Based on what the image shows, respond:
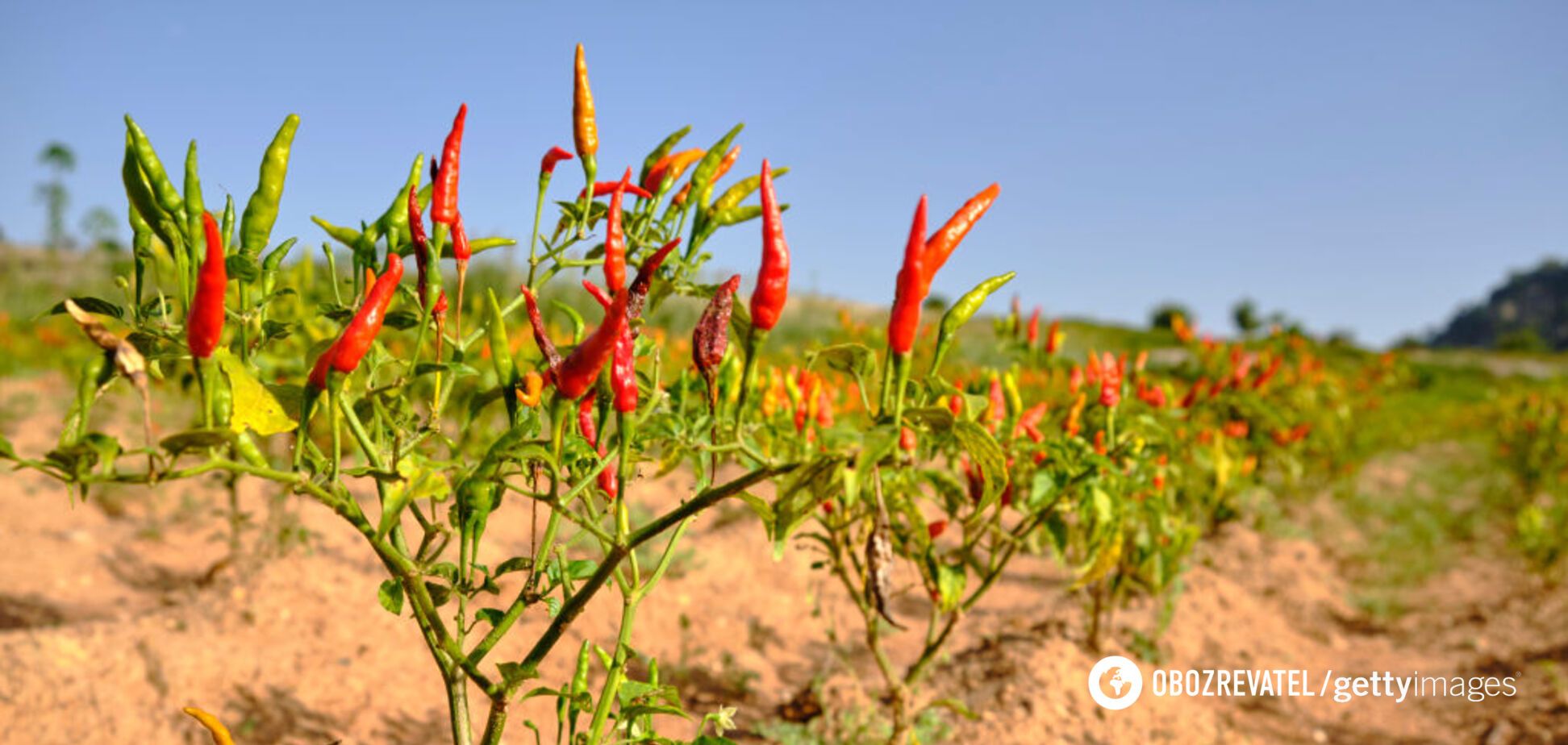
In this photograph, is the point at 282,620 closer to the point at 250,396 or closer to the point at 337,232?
the point at 337,232

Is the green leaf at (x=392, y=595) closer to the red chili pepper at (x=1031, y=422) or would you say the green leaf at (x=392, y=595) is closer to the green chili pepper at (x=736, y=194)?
the green chili pepper at (x=736, y=194)

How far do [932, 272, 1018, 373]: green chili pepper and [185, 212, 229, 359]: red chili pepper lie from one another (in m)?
0.65

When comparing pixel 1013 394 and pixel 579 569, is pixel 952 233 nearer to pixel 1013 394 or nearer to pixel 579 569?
pixel 579 569

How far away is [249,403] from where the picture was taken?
97 centimetres

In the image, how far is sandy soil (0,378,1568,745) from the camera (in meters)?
2.52

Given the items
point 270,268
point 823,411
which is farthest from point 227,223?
point 823,411

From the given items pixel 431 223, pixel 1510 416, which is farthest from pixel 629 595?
pixel 1510 416

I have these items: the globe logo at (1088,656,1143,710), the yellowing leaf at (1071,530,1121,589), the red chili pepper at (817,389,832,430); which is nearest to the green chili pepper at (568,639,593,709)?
the red chili pepper at (817,389,832,430)

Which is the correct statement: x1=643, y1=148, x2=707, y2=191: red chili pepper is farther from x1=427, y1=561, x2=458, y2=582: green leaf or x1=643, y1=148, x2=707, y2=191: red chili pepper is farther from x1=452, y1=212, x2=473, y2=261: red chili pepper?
x1=427, y1=561, x2=458, y2=582: green leaf

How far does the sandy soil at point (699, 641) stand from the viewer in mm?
2523

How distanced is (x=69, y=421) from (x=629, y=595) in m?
0.61

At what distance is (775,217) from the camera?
103 cm

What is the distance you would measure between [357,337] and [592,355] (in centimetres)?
21

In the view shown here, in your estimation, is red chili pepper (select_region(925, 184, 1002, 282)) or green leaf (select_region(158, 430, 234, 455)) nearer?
green leaf (select_region(158, 430, 234, 455))
